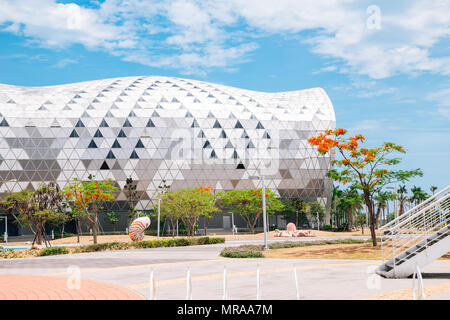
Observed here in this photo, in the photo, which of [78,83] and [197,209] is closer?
[197,209]

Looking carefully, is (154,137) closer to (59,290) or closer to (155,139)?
(155,139)

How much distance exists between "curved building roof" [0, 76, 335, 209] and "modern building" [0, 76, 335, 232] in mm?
156

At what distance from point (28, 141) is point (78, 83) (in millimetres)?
20237

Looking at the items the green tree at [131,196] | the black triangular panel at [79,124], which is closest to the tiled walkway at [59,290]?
the green tree at [131,196]

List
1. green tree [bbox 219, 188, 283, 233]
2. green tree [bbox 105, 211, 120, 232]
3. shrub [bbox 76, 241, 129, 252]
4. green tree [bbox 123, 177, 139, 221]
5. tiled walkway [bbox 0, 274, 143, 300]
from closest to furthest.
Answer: tiled walkway [bbox 0, 274, 143, 300]
shrub [bbox 76, 241, 129, 252]
green tree [bbox 219, 188, 283, 233]
green tree [bbox 123, 177, 139, 221]
green tree [bbox 105, 211, 120, 232]

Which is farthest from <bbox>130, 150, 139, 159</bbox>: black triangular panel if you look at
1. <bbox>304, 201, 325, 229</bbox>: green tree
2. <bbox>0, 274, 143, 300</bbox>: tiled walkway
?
<bbox>0, 274, 143, 300</bbox>: tiled walkway

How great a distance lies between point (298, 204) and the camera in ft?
252

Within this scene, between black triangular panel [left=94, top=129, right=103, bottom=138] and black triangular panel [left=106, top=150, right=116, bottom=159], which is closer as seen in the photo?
black triangular panel [left=106, top=150, right=116, bottom=159]

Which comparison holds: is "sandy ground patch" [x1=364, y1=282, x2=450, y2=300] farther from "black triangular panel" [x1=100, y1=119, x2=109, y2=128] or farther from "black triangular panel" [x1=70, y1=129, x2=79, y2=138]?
"black triangular panel" [x1=70, y1=129, x2=79, y2=138]

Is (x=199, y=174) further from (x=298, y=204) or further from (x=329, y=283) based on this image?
(x=329, y=283)

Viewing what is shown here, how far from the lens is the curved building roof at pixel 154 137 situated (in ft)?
240

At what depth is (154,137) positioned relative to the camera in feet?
250

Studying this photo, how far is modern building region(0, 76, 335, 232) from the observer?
7325cm
